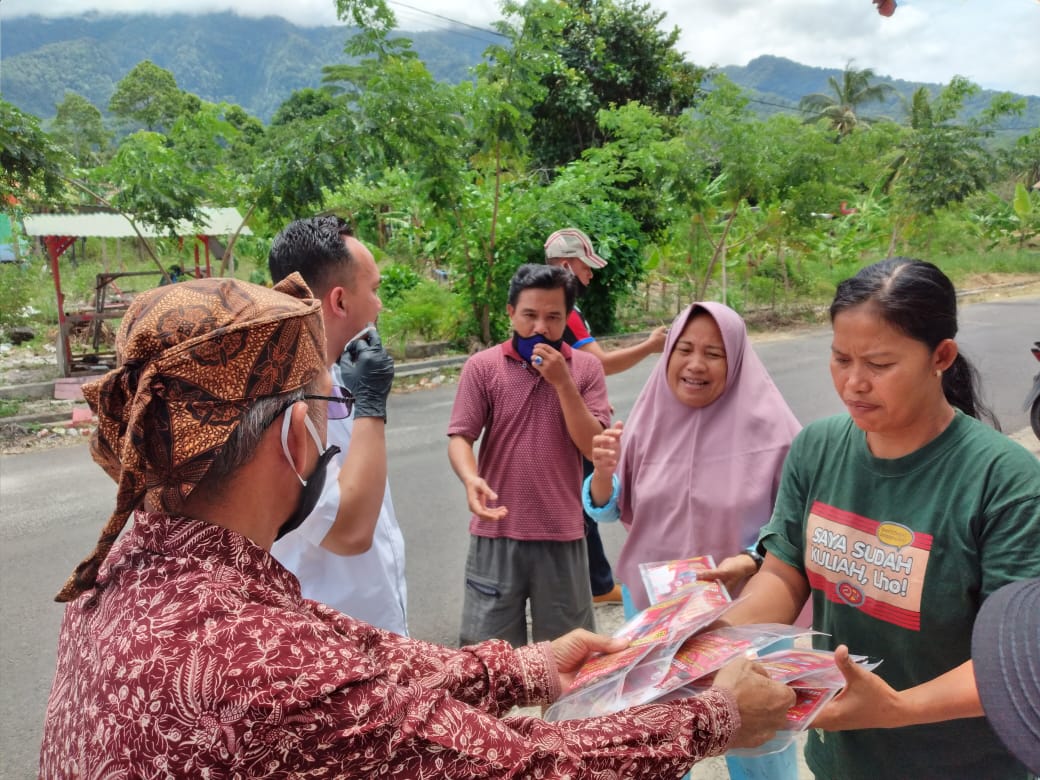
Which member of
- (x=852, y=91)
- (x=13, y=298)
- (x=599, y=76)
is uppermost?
(x=852, y=91)

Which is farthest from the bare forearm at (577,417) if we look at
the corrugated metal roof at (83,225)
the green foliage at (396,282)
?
the green foliage at (396,282)

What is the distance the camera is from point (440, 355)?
36.0ft

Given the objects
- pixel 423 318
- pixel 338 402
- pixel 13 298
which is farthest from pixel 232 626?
pixel 13 298

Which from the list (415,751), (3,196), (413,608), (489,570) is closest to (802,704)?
(415,751)

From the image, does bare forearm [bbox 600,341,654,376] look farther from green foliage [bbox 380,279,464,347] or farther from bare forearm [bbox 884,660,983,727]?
green foliage [bbox 380,279,464,347]

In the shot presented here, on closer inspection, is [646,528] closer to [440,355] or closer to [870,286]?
[870,286]

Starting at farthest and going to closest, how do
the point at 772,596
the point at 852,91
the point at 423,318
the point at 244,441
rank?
the point at 852,91 → the point at 423,318 → the point at 772,596 → the point at 244,441

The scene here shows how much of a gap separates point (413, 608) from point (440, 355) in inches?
280

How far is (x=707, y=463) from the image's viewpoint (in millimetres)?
2258

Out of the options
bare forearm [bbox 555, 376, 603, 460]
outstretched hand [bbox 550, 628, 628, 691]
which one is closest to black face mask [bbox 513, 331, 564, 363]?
bare forearm [bbox 555, 376, 603, 460]

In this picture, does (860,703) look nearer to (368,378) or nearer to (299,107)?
(368,378)

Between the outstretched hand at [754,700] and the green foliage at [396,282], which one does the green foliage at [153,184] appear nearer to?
the green foliage at [396,282]

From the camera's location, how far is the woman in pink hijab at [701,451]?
2197 millimetres

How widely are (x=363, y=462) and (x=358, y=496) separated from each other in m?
0.09
